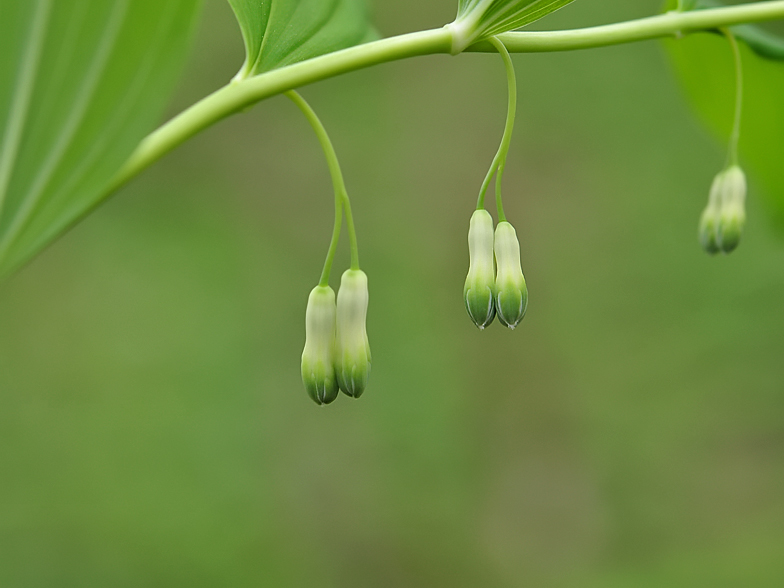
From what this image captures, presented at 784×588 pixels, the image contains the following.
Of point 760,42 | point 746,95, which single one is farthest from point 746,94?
point 760,42

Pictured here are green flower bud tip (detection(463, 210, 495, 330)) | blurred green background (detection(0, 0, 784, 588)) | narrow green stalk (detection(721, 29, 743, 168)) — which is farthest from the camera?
blurred green background (detection(0, 0, 784, 588))

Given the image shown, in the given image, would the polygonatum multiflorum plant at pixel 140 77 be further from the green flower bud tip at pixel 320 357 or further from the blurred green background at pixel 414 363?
the blurred green background at pixel 414 363

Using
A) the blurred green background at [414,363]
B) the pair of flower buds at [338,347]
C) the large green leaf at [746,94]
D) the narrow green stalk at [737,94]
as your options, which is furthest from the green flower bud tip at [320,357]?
the blurred green background at [414,363]

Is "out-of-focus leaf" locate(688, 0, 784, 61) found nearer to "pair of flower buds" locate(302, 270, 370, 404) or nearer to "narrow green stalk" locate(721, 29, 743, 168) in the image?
"narrow green stalk" locate(721, 29, 743, 168)

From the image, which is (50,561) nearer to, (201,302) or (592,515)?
(201,302)

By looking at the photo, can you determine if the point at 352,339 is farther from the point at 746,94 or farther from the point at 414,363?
the point at 414,363

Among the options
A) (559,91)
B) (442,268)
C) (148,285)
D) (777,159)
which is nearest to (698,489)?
(442,268)

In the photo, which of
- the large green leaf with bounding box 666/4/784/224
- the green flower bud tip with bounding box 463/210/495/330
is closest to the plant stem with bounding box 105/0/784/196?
the green flower bud tip with bounding box 463/210/495/330
